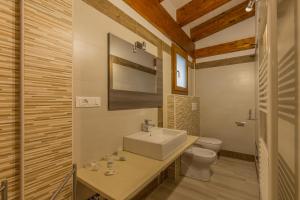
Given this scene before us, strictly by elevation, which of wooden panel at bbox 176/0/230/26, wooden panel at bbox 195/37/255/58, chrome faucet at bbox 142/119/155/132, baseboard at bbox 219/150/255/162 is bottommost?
baseboard at bbox 219/150/255/162

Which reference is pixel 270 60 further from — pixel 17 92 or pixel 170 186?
pixel 170 186

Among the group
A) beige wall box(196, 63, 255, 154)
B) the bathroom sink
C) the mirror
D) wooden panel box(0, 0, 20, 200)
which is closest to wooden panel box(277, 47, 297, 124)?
the bathroom sink

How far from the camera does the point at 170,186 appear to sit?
2.11 m

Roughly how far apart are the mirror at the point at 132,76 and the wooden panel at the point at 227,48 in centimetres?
175

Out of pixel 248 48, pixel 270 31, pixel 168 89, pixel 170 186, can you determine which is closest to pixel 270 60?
pixel 270 31

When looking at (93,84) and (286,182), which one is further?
(93,84)

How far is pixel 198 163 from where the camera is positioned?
89.4 inches

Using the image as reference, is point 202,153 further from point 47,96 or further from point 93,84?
point 47,96

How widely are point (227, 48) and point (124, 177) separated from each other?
3.25 metres

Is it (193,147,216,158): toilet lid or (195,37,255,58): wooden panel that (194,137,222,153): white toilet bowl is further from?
(195,37,255,58): wooden panel

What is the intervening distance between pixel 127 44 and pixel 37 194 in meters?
1.45

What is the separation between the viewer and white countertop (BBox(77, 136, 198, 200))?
872 millimetres

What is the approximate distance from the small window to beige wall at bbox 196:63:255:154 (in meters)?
0.62

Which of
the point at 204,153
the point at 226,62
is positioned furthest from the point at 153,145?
the point at 226,62
